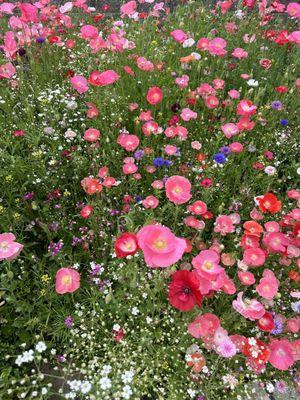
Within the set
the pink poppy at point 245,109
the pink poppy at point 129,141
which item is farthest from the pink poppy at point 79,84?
the pink poppy at point 245,109

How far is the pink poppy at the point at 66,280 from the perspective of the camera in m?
2.19

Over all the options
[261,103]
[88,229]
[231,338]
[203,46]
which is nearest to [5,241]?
[88,229]

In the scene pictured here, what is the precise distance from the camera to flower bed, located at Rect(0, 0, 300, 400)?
7.17ft

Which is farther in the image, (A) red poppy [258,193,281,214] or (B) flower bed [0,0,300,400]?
(A) red poppy [258,193,281,214]

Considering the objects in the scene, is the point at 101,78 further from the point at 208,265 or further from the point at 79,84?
the point at 208,265

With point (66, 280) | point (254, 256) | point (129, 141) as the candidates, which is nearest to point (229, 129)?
point (129, 141)

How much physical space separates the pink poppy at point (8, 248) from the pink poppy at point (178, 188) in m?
0.95

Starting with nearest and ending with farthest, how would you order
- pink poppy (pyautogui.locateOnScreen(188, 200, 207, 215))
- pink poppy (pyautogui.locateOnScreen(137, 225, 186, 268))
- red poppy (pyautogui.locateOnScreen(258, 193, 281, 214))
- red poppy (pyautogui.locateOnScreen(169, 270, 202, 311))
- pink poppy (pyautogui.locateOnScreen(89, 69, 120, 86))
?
1. pink poppy (pyautogui.locateOnScreen(137, 225, 186, 268))
2. red poppy (pyautogui.locateOnScreen(169, 270, 202, 311))
3. red poppy (pyautogui.locateOnScreen(258, 193, 281, 214))
4. pink poppy (pyautogui.locateOnScreen(188, 200, 207, 215))
5. pink poppy (pyautogui.locateOnScreen(89, 69, 120, 86))

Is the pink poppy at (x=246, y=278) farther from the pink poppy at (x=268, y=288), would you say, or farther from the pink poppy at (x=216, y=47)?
the pink poppy at (x=216, y=47)

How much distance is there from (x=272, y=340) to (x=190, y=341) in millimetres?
513

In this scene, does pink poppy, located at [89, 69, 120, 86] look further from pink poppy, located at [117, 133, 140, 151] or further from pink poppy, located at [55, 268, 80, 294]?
pink poppy, located at [55, 268, 80, 294]

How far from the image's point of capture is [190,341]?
7.89 ft

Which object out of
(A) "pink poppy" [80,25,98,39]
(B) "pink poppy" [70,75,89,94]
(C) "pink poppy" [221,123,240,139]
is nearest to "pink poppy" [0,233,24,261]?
(B) "pink poppy" [70,75,89,94]

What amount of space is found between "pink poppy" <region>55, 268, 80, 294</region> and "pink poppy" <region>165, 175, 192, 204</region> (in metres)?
0.76
